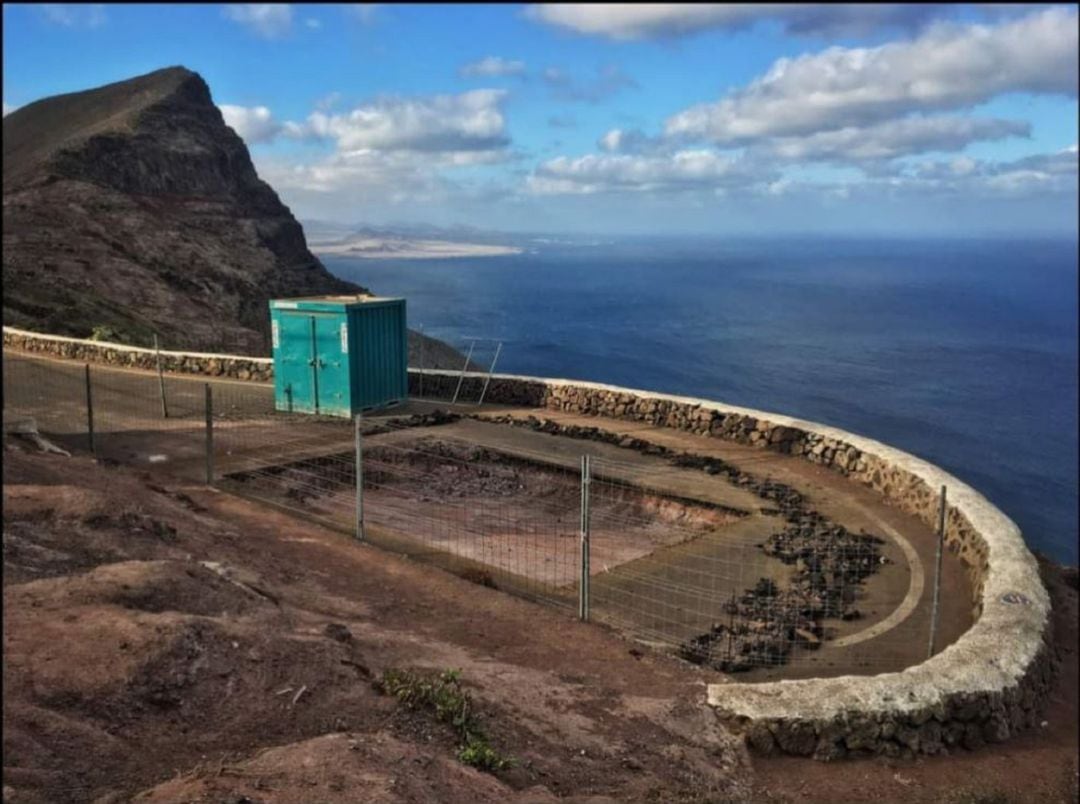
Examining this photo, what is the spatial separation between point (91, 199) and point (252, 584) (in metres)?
48.7

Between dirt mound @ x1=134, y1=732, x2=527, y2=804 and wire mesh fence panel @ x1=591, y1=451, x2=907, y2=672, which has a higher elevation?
dirt mound @ x1=134, y1=732, x2=527, y2=804

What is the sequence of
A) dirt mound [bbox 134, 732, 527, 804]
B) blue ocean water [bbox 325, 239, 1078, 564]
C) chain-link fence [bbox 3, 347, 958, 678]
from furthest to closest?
blue ocean water [bbox 325, 239, 1078, 564] < chain-link fence [bbox 3, 347, 958, 678] < dirt mound [bbox 134, 732, 527, 804]

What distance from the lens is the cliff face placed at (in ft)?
122

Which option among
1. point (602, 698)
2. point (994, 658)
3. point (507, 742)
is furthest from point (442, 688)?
point (994, 658)

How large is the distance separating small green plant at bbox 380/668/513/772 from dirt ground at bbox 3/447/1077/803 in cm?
10

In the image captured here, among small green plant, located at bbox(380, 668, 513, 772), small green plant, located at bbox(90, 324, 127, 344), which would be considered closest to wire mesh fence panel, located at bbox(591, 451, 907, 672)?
small green plant, located at bbox(380, 668, 513, 772)

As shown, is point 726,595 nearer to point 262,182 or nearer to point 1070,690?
point 1070,690

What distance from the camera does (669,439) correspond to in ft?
55.3

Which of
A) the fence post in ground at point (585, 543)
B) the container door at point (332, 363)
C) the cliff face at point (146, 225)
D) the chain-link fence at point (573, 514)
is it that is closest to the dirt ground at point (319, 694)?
the fence post in ground at point (585, 543)

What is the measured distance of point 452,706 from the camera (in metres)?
6.00

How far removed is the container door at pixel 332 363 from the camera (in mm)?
17578

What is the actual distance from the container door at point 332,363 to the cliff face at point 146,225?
51.8ft

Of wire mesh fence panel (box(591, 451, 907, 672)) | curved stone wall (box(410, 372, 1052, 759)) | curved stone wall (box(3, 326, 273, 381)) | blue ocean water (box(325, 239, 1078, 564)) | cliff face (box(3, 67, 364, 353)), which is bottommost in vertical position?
blue ocean water (box(325, 239, 1078, 564))

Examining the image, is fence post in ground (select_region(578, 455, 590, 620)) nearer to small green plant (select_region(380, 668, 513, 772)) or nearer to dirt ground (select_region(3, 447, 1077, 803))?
dirt ground (select_region(3, 447, 1077, 803))
